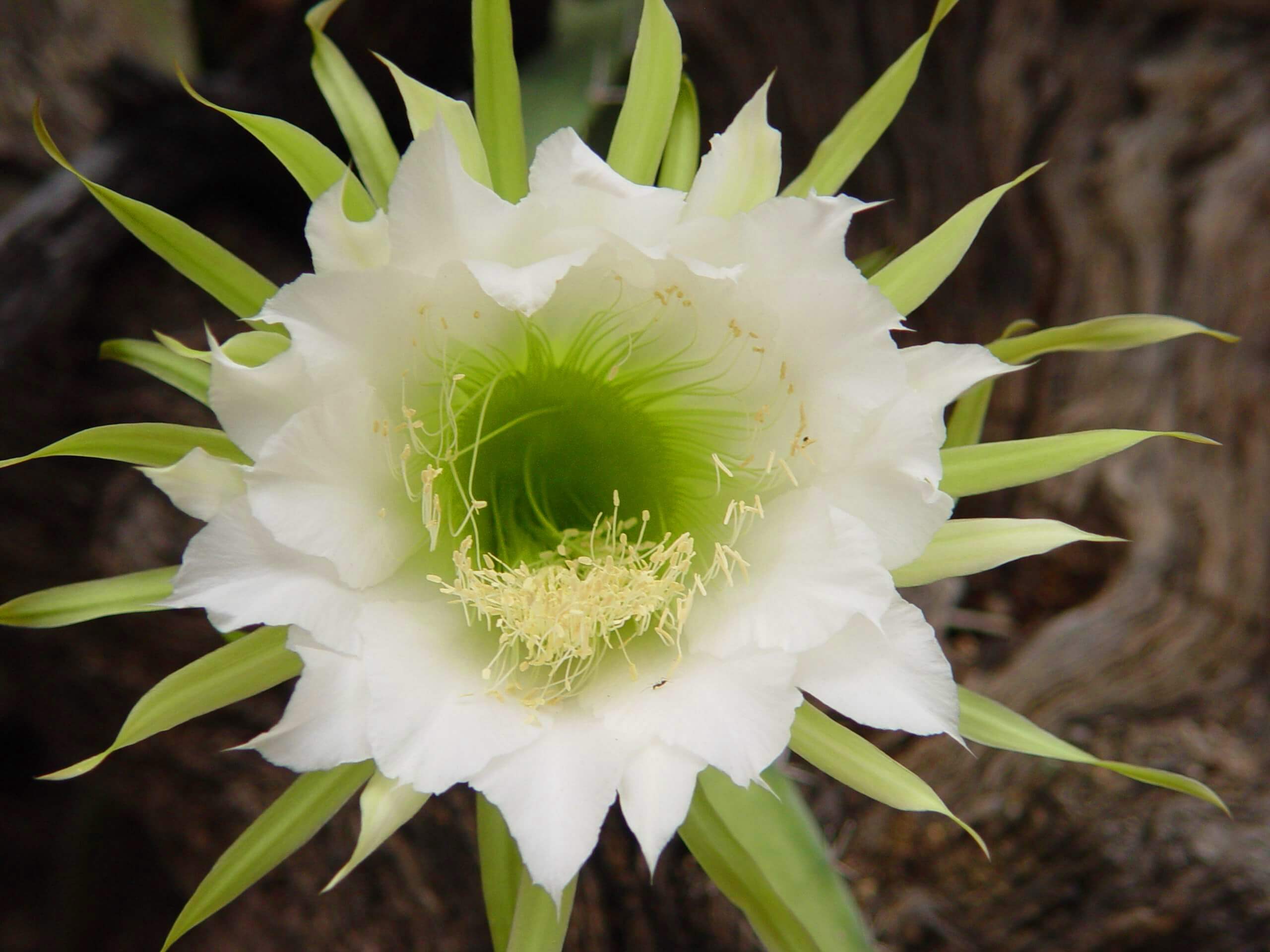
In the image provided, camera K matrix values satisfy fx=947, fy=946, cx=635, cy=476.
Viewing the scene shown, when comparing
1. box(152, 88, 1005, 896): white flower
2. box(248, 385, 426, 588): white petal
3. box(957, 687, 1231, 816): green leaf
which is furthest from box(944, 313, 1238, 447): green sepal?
box(248, 385, 426, 588): white petal

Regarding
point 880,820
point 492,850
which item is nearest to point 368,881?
point 492,850

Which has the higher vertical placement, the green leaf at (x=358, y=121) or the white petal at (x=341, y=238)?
the green leaf at (x=358, y=121)

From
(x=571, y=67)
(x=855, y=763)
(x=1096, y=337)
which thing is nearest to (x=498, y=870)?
(x=855, y=763)

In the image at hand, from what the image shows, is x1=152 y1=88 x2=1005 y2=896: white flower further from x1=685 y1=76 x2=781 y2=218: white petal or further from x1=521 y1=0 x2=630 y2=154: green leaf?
x1=521 y1=0 x2=630 y2=154: green leaf

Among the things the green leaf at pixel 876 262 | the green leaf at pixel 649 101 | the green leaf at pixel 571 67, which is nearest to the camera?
the green leaf at pixel 649 101

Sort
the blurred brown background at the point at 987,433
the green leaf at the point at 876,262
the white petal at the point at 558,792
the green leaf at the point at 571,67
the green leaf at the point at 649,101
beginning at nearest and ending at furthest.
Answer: the white petal at the point at 558,792, the green leaf at the point at 649,101, the green leaf at the point at 876,262, the green leaf at the point at 571,67, the blurred brown background at the point at 987,433

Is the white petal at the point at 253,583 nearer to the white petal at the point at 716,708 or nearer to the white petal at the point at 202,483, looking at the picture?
the white petal at the point at 202,483

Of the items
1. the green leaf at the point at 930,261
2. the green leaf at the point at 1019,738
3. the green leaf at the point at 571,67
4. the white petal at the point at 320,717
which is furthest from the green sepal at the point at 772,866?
the green leaf at the point at 571,67
